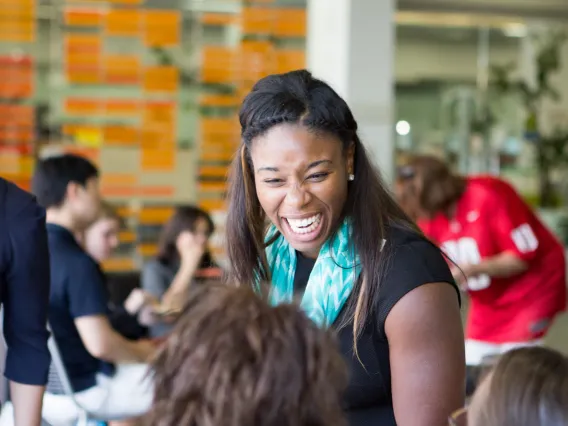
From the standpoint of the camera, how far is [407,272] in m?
1.88

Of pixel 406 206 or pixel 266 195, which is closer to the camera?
pixel 266 195

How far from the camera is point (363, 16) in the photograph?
7227 millimetres

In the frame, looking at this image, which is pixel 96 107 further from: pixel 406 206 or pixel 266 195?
pixel 266 195

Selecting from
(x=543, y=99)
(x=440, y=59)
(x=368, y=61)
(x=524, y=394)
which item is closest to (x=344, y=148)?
(x=524, y=394)

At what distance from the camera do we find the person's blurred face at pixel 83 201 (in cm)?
374

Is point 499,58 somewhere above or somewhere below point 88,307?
above

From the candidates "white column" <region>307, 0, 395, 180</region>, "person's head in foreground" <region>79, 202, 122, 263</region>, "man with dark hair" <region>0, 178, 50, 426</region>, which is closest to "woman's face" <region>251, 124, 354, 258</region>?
"man with dark hair" <region>0, 178, 50, 426</region>

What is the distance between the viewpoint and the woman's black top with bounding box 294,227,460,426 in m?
1.88

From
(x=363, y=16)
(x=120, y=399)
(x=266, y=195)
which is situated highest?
(x=363, y=16)

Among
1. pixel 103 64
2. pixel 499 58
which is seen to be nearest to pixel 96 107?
pixel 103 64

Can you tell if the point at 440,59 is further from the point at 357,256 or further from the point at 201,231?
the point at 357,256

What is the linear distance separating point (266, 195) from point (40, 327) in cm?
66

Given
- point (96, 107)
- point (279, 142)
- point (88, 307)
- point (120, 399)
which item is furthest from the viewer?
point (96, 107)

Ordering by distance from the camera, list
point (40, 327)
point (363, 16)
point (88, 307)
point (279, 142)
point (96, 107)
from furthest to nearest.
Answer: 1. point (96, 107)
2. point (363, 16)
3. point (88, 307)
4. point (40, 327)
5. point (279, 142)
